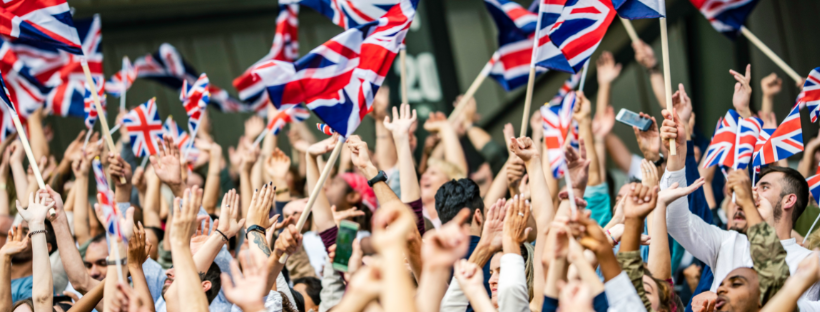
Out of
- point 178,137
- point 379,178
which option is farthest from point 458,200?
point 178,137

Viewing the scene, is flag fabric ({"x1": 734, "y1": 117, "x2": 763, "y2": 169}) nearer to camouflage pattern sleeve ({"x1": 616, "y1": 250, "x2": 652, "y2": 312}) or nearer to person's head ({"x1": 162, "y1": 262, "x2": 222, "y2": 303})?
camouflage pattern sleeve ({"x1": 616, "y1": 250, "x2": 652, "y2": 312})

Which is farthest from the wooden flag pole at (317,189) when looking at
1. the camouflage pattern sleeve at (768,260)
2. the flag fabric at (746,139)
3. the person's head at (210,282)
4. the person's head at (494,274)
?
the flag fabric at (746,139)

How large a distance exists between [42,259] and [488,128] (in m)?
7.93

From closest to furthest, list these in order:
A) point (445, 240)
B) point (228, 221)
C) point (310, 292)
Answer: point (445, 240) < point (228, 221) < point (310, 292)

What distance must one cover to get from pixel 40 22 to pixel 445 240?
3.86 meters

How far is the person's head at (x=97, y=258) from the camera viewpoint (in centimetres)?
464

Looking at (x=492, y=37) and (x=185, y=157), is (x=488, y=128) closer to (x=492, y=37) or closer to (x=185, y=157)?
(x=492, y=37)

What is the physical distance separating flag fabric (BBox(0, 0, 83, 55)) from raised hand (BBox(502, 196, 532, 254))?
333cm

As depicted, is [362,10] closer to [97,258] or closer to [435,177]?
[435,177]

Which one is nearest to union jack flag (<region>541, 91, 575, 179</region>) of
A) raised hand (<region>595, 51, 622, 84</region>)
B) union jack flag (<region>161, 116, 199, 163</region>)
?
raised hand (<region>595, 51, 622, 84</region>)

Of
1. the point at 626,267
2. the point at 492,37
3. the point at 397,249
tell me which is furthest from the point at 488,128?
the point at 397,249

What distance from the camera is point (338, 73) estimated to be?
439cm

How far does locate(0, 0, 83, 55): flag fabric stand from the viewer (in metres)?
4.64

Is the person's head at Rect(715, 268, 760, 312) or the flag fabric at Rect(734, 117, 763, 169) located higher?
the flag fabric at Rect(734, 117, 763, 169)
